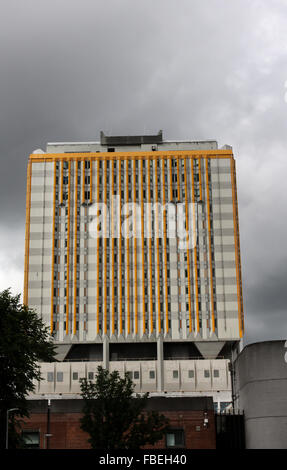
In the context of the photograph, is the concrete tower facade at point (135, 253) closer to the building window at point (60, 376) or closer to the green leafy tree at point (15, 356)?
the building window at point (60, 376)

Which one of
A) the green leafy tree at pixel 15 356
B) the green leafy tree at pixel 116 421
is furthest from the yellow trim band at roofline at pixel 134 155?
the green leafy tree at pixel 15 356

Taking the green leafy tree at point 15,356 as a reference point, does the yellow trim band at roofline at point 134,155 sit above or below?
above

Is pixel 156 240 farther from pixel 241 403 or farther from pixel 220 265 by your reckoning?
pixel 241 403

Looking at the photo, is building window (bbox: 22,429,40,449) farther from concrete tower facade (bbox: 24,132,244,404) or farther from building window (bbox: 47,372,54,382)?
building window (bbox: 47,372,54,382)

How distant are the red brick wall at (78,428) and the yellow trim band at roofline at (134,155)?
6956cm

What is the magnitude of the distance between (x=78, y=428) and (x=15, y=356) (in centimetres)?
2736

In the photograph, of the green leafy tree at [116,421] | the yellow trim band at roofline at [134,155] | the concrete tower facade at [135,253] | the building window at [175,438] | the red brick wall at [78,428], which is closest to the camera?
the green leafy tree at [116,421]

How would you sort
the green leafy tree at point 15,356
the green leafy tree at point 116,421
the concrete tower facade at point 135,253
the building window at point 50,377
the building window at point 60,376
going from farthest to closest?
the building window at point 50,377 → the building window at point 60,376 → the concrete tower facade at point 135,253 → the green leafy tree at point 116,421 → the green leafy tree at point 15,356

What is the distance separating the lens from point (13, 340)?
145ft

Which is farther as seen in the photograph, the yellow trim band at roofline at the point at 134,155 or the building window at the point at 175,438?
the yellow trim band at roofline at the point at 134,155

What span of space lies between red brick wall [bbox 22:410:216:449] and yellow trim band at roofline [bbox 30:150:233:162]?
228 ft

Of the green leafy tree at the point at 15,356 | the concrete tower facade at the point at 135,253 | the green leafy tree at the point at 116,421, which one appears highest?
the concrete tower facade at the point at 135,253

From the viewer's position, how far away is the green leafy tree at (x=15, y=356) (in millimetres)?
43594

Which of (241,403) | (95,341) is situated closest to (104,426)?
(241,403)
